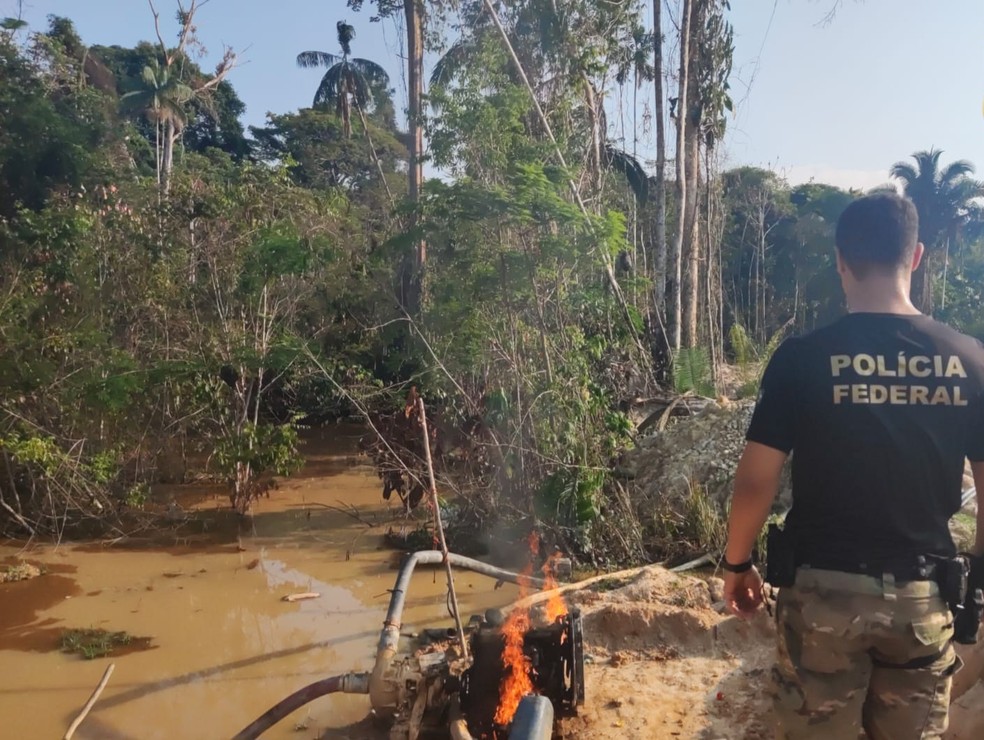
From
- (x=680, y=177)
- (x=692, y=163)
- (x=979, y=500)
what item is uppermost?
(x=692, y=163)

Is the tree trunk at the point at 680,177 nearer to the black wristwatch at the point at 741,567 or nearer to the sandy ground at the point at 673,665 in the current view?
the sandy ground at the point at 673,665

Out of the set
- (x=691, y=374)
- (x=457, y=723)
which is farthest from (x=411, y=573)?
(x=691, y=374)

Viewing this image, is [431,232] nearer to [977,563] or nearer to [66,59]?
[977,563]

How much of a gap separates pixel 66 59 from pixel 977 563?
18.4 metres

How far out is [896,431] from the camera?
2031mm

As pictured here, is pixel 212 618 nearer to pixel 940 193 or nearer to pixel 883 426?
pixel 883 426

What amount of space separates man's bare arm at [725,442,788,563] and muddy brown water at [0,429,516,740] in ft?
11.1

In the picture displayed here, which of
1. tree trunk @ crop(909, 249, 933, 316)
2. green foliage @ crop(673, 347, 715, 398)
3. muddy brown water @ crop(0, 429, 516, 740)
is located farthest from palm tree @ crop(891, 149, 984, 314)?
muddy brown water @ crop(0, 429, 516, 740)

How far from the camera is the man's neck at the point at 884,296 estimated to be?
2.14 m

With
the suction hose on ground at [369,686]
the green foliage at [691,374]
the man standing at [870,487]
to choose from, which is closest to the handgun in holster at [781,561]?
the man standing at [870,487]

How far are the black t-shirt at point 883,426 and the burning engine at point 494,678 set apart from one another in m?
1.95

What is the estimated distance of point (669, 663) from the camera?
482 centimetres

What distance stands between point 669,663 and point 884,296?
3342 mm

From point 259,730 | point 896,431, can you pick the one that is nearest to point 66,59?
point 259,730
